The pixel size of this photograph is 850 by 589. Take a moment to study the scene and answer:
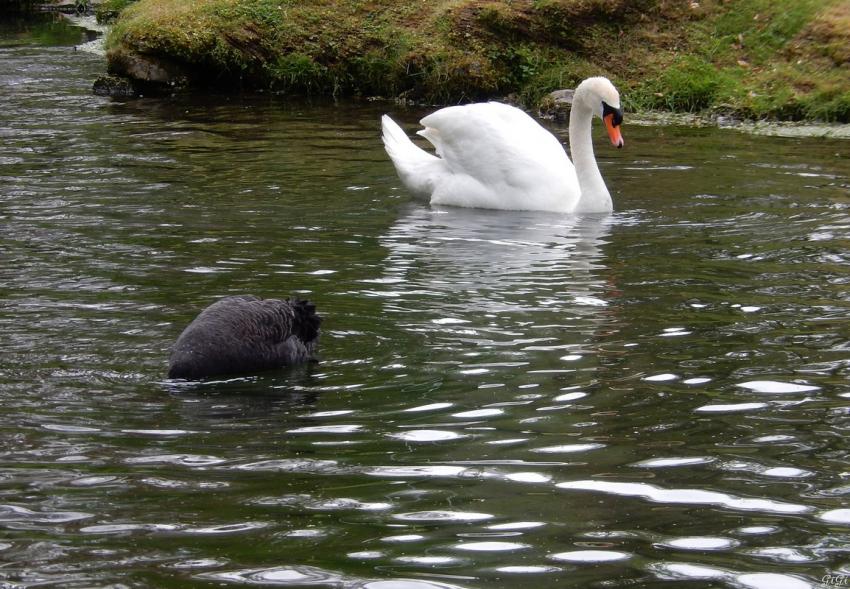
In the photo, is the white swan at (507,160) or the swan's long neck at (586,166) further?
the white swan at (507,160)

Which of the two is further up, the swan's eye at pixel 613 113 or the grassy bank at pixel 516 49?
the grassy bank at pixel 516 49

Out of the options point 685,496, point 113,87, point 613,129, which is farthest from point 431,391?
point 113,87

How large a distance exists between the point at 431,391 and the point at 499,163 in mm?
5330

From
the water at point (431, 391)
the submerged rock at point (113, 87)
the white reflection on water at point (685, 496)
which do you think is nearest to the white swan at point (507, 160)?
the water at point (431, 391)

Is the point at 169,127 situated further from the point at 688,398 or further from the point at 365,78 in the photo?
the point at 688,398

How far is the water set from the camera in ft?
11.9

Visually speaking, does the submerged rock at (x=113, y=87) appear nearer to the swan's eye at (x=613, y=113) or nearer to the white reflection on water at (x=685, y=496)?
the swan's eye at (x=613, y=113)

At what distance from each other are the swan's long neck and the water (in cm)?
18

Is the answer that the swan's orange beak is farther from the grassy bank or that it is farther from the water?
the grassy bank

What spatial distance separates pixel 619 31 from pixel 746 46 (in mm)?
1539

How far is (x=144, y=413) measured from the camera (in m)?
5.11

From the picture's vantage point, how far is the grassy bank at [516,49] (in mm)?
14406

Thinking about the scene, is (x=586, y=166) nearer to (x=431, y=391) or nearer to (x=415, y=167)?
(x=415, y=167)

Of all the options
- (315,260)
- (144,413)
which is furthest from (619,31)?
(144,413)
